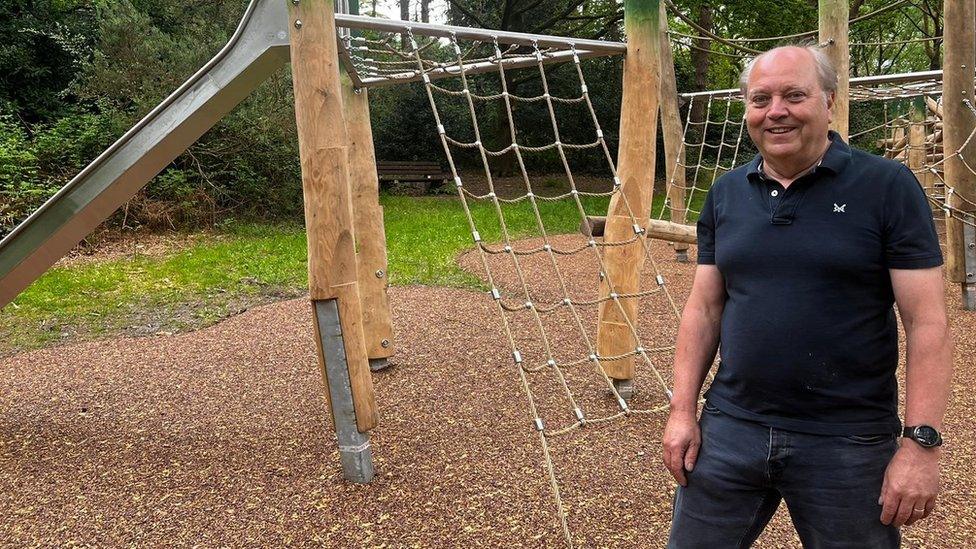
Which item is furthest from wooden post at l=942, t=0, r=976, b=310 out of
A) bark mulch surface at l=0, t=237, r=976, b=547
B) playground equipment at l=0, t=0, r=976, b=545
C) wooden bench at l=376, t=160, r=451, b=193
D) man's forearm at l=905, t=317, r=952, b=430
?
wooden bench at l=376, t=160, r=451, b=193

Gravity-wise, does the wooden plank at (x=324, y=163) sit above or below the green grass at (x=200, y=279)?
above

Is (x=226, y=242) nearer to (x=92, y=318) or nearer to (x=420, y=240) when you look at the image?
(x=420, y=240)

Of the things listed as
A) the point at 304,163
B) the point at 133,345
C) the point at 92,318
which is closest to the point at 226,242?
the point at 92,318

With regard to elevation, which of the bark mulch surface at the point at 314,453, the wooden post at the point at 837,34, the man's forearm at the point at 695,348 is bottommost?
the bark mulch surface at the point at 314,453

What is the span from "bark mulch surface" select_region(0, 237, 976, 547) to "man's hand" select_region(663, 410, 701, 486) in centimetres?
105

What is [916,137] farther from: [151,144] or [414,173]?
[414,173]

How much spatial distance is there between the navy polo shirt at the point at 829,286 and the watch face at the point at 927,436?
0.08 m

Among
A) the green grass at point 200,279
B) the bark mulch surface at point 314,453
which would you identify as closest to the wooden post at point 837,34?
the bark mulch surface at point 314,453

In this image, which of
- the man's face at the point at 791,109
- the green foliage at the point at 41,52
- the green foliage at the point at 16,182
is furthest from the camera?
the green foliage at the point at 41,52

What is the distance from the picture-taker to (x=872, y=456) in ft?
4.49

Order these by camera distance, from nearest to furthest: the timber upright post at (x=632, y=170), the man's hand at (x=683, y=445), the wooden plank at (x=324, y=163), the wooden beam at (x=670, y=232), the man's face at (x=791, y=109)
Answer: the man's face at (x=791, y=109), the man's hand at (x=683, y=445), the wooden plank at (x=324, y=163), the timber upright post at (x=632, y=170), the wooden beam at (x=670, y=232)

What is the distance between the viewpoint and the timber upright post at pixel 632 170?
3443 mm

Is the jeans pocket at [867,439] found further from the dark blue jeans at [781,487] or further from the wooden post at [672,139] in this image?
the wooden post at [672,139]

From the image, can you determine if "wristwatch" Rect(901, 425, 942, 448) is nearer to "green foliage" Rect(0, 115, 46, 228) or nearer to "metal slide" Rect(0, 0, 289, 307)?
"metal slide" Rect(0, 0, 289, 307)
